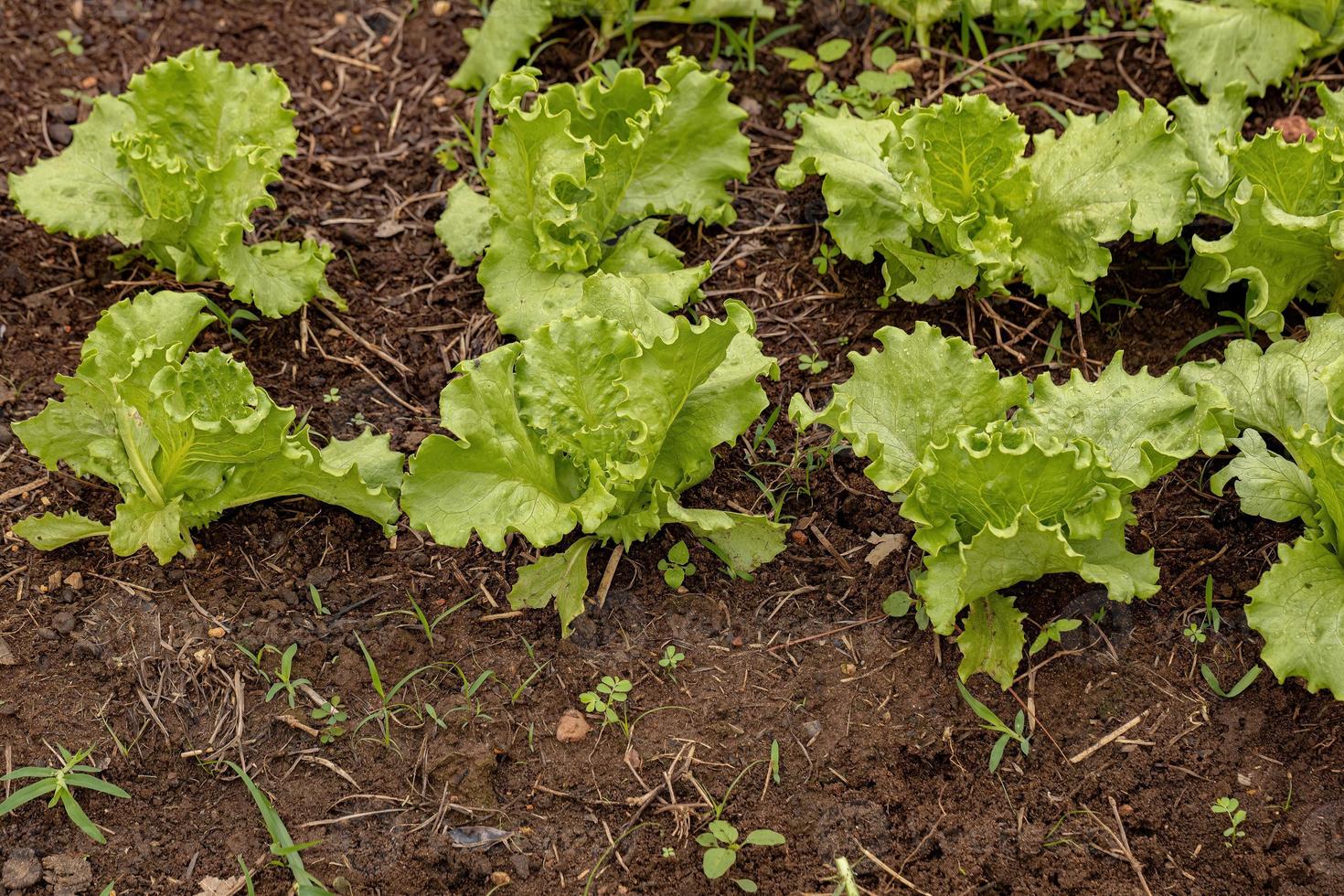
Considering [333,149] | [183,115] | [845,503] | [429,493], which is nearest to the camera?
[429,493]

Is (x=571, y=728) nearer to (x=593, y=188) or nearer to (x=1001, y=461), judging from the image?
(x=1001, y=461)

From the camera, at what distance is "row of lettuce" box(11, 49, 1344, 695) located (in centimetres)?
317

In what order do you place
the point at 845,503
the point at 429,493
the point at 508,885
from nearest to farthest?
the point at 508,885 → the point at 429,493 → the point at 845,503

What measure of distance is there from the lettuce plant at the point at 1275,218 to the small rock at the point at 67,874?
10.9ft

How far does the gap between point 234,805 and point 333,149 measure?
244 centimetres

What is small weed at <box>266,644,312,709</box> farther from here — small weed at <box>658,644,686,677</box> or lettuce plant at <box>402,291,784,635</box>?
small weed at <box>658,644,686,677</box>

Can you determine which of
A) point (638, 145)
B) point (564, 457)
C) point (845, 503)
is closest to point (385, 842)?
point (564, 457)

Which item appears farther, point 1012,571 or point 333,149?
point 333,149

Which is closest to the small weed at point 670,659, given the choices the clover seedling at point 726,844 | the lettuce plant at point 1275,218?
the clover seedling at point 726,844

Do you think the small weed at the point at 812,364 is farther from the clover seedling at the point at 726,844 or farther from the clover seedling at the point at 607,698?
the clover seedling at the point at 726,844

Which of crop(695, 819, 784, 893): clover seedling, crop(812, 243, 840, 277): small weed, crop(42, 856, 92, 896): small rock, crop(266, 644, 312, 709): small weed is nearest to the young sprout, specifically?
crop(266, 644, 312, 709): small weed

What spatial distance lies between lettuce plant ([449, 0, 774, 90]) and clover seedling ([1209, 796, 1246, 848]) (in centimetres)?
305

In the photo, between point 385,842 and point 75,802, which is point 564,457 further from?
point 75,802

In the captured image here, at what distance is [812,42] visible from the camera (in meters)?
4.67
